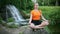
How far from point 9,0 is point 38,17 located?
552cm

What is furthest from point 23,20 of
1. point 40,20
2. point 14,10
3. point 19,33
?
point 40,20

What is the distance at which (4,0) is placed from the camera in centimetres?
1338

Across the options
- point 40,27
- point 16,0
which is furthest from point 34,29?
point 16,0

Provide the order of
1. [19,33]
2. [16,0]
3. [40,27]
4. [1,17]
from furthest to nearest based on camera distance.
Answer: [1,17] < [16,0] < [19,33] < [40,27]

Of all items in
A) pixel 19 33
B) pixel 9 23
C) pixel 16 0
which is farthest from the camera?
pixel 9 23

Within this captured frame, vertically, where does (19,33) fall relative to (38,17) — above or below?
below

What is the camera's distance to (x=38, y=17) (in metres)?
7.79

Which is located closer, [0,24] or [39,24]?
[39,24]

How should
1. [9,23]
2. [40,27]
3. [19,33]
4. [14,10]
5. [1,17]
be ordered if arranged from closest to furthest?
[40,27], [19,33], [9,23], [1,17], [14,10]

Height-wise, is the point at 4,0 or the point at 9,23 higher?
the point at 4,0

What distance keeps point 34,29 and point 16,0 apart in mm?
5471

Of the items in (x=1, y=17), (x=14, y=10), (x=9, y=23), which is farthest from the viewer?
(x=14, y=10)

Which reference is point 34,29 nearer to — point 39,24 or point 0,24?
point 39,24

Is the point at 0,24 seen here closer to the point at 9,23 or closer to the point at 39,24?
the point at 9,23
